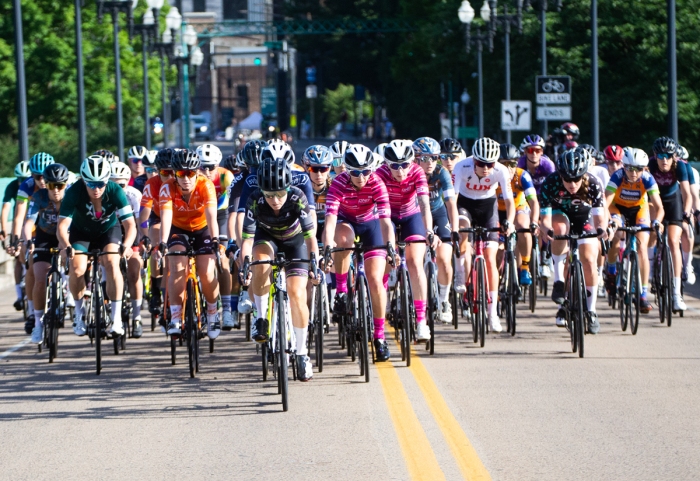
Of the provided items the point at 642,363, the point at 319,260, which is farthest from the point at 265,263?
the point at 642,363

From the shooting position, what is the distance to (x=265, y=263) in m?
9.90

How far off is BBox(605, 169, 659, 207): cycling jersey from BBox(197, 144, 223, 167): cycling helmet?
4.18m

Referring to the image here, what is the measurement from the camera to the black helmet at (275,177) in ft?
31.5

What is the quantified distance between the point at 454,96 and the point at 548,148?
45559 millimetres

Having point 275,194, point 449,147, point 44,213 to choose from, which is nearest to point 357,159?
point 275,194

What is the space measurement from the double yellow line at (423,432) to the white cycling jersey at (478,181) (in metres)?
3.15

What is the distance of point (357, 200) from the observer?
37.4 ft

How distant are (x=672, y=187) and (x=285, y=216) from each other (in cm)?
660

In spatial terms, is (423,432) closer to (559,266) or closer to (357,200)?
(357,200)

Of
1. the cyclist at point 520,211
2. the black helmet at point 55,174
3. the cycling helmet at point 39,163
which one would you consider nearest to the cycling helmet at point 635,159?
the cyclist at point 520,211

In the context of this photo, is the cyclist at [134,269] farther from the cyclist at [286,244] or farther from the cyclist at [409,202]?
the cyclist at [286,244]

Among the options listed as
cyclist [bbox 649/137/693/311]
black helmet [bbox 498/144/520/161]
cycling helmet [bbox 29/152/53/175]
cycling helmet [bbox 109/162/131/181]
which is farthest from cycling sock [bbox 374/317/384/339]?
black helmet [bbox 498/144/520/161]

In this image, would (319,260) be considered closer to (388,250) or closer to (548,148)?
(388,250)

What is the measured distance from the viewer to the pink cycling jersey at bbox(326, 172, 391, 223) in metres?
11.1
